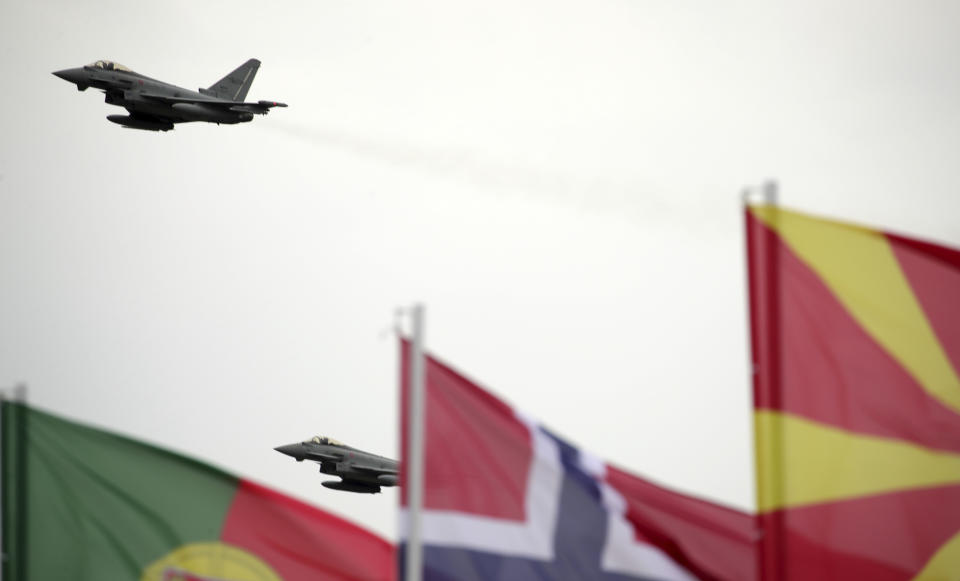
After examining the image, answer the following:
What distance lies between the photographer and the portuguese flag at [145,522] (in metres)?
21.0

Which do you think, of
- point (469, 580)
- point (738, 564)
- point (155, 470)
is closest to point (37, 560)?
point (155, 470)

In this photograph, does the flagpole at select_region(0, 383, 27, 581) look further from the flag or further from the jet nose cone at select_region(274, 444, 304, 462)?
the jet nose cone at select_region(274, 444, 304, 462)

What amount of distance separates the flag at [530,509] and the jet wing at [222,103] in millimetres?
56498

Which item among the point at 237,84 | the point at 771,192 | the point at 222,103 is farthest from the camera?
the point at 237,84

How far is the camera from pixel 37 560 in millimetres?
21172

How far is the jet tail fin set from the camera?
93.9 metres

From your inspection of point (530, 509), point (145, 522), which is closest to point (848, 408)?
point (530, 509)

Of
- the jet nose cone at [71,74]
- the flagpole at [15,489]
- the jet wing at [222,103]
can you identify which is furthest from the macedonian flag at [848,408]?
the jet nose cone at [71,74]

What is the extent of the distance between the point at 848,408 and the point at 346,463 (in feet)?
236

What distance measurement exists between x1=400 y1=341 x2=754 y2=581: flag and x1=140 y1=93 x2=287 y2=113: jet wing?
56.5 m

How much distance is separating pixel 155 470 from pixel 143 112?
65.3 m

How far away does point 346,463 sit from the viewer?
299 ft

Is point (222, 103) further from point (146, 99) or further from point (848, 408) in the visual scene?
point (848, 408)

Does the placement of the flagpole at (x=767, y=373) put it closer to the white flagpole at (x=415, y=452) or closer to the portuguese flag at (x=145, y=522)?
the white flagpole at (x=415, y=452)
